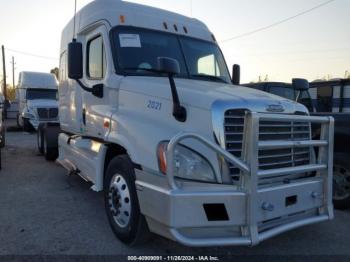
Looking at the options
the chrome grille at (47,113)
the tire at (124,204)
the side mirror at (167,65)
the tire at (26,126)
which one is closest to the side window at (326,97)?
the tire at (124,204)

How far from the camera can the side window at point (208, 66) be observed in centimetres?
537

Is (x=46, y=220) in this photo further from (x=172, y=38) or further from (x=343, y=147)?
(x=343, y=147)

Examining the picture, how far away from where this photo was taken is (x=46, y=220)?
5.21 m

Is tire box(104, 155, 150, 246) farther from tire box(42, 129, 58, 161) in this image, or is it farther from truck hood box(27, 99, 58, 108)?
truck hood box(27, 99, 58, 108)

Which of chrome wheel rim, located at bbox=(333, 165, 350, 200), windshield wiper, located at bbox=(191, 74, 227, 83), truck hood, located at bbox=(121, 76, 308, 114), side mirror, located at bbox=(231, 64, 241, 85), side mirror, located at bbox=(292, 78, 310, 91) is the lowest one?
chrome wheel rim, located at bbox=(333, 165, 350, 200)

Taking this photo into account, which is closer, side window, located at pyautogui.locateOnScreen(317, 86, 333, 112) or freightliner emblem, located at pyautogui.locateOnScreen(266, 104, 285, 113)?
freightliner emblem, located at pyautogui.locateOnScreen(266, 104, 285, 113)

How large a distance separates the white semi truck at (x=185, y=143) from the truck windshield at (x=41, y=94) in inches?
635

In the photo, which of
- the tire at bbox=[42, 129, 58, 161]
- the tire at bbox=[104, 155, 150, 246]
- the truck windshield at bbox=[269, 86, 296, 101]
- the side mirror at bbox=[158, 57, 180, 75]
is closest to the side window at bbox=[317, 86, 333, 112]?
the truck windshield at bbox=[269, 86, 296, 101]

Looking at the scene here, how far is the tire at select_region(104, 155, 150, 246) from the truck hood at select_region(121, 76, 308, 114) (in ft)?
2.69

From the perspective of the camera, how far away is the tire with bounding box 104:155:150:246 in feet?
13.3

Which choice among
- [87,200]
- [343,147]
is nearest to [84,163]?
[87,200]

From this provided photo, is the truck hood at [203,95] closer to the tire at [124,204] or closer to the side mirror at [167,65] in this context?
the side mirror at [167,65]

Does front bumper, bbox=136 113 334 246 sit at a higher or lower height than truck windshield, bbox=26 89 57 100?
lower

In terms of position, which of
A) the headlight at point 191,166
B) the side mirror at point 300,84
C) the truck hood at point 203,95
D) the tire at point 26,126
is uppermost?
the side mirror at point 300,84
